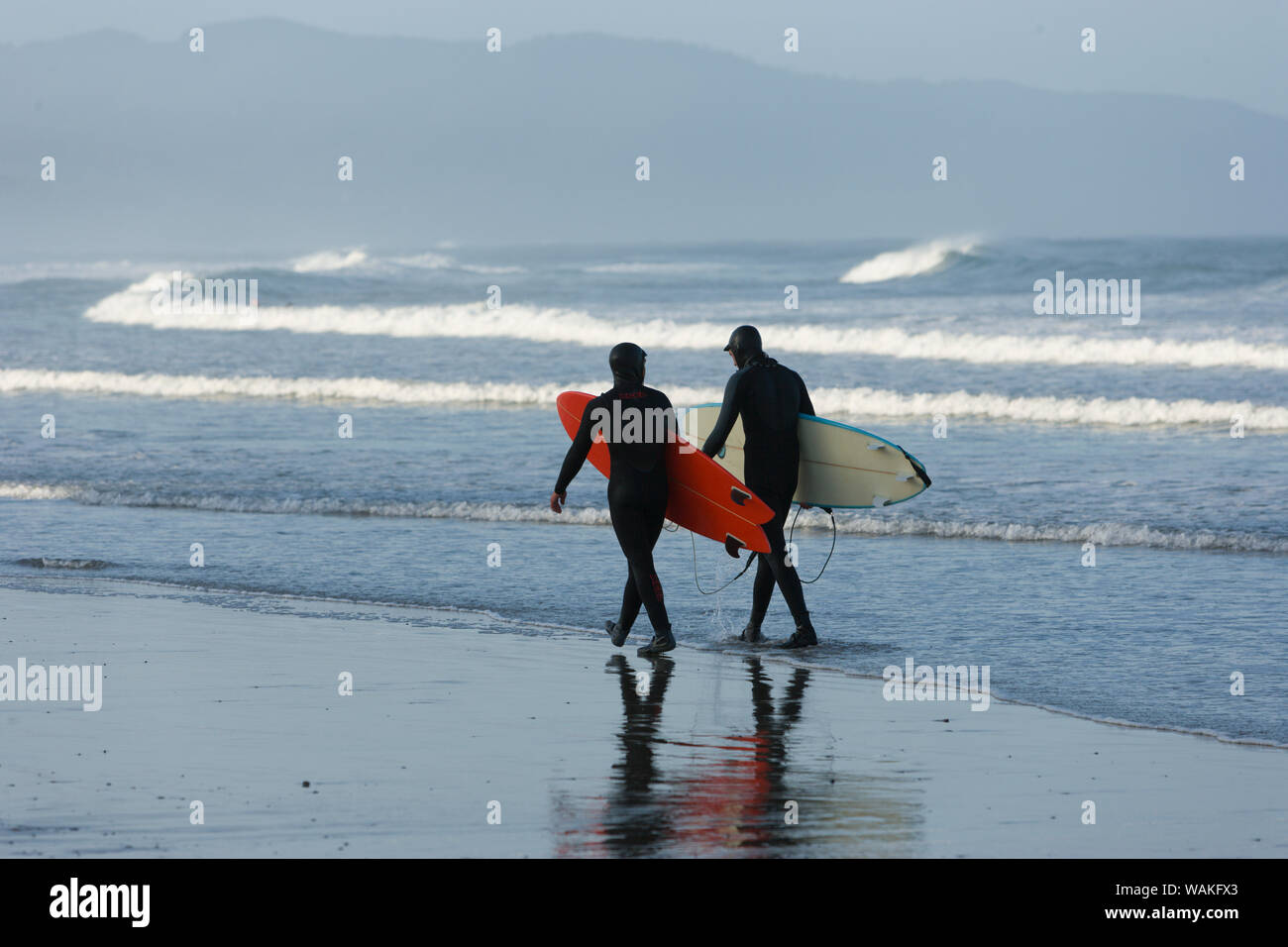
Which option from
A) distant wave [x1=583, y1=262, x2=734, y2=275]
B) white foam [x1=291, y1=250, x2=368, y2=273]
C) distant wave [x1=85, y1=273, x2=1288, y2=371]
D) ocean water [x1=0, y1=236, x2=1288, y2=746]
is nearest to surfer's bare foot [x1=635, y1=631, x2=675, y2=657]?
ocean water [x1=0, y1=236, x2=1288, y2=746]

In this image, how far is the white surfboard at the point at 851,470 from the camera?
27.0 feet

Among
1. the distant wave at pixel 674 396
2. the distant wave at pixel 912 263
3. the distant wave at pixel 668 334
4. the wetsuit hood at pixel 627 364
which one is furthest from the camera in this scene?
the distant wave at pixel 912 263

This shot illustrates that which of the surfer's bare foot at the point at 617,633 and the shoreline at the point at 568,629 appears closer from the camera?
the shoreline at the point at 568,629

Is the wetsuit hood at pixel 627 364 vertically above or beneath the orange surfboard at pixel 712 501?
above

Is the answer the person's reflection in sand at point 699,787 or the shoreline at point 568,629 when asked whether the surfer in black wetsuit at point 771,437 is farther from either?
the person's reflection in sand at point 699,787

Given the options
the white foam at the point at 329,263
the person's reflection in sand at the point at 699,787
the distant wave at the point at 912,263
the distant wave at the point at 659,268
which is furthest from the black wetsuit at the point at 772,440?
the distant wave at the point at 659,268

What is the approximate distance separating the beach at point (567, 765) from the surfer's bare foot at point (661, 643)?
0.23ft

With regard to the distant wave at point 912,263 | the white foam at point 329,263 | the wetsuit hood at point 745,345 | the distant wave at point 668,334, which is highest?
the white foam at point 329,263

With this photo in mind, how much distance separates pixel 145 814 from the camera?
15.4 ft

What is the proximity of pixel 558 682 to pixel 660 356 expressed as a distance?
20.4 m

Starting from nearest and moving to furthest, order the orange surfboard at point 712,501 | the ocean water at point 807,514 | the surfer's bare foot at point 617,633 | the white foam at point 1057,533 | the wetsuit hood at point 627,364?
the wetsuit hood at point 627,364 < the surfer's bare foot at point 617,633 < the orange surfboard at point 712,501 < the ocean water at point 807,514 < the white foam at point 1057,533

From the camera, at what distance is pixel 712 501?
25.1 feet
